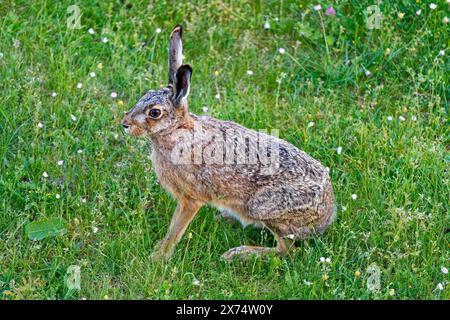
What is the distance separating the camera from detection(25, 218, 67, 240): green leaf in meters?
6.48

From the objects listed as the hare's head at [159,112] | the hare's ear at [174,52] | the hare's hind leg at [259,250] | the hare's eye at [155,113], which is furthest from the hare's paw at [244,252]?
the hare's ear at [174,52]

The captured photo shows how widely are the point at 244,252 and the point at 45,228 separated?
1449 millimetres

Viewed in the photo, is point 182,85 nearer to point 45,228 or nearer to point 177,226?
point 177,226

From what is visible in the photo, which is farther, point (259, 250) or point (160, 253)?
point (259, 250)

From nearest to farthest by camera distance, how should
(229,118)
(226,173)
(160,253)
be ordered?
(160,253) < (226,173) < (229,118)

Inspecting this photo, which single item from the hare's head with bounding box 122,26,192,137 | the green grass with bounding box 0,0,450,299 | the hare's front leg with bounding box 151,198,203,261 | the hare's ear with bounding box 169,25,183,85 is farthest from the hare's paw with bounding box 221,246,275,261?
the hare's ear with bounding box 169,25,183,85

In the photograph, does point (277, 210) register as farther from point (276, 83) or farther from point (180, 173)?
point (276, 83)

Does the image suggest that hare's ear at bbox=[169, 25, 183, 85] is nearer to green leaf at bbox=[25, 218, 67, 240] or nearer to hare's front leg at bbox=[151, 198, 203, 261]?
hare's front leg at bbox=[151, 198, 203, 261]

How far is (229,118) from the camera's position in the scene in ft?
25.4

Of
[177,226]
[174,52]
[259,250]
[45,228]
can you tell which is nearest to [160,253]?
[177,226]

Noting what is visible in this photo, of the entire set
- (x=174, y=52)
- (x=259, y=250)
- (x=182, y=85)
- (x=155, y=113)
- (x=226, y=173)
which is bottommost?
(x=259, y=250)

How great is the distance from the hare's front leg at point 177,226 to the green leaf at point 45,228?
714 millimetres

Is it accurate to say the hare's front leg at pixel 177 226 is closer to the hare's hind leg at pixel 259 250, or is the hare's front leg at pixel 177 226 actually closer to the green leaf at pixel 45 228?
the hare's hind leg at pixel 259 250
